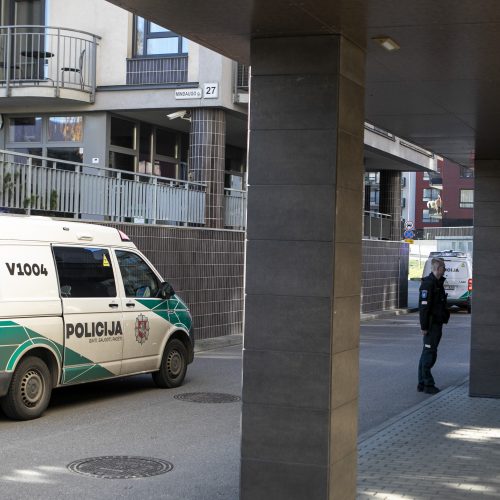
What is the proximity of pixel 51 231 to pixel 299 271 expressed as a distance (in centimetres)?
576

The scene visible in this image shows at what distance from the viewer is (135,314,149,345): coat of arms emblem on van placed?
38.4ft

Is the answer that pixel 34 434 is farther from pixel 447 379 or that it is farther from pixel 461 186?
pixel 461 186

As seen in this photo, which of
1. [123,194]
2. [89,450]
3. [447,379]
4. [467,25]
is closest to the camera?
[467,25]

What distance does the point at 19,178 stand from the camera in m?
14.8

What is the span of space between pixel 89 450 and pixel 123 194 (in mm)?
9572

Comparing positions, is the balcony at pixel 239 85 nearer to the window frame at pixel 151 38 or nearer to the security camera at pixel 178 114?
the security camera at pixel 178 114

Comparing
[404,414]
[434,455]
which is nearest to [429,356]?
[404,414]

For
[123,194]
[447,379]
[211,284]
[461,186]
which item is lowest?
[447,379]

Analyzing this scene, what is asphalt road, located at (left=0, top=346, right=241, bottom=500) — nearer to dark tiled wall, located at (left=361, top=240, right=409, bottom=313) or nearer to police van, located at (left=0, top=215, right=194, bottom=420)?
police van, located at (left=0, top=215, right=194, bottom=420)

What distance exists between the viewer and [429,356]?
1259 centimetres

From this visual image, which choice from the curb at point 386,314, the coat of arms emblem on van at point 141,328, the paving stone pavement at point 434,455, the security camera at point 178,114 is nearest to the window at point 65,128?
the security camera at point 178,114

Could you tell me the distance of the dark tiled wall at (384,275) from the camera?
28.3 metres

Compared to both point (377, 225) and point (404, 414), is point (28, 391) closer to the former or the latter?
point (404, 414)

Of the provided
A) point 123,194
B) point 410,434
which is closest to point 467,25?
point 410,434
